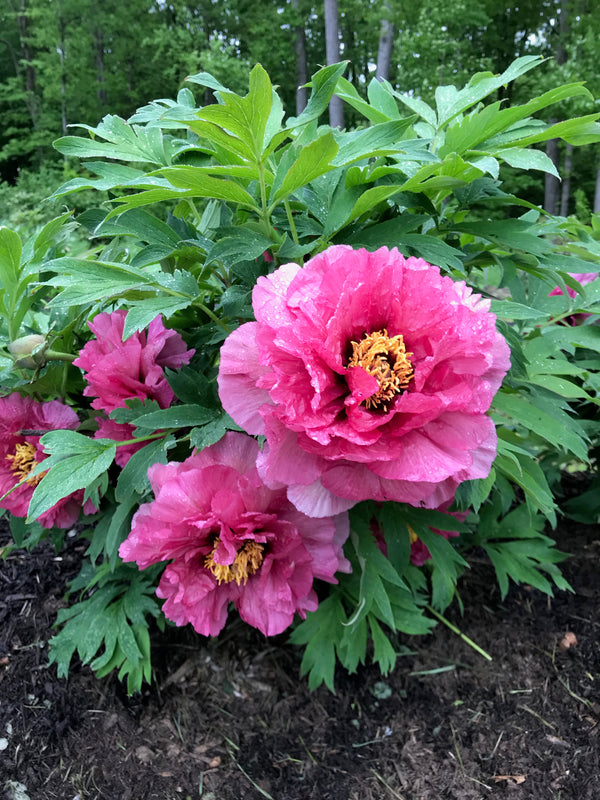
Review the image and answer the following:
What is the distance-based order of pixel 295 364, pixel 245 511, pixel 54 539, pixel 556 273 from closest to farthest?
pixel 295 364 → pixel 245 511 → pixel 556 273 → pixel 54 539

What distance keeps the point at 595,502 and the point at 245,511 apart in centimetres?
139

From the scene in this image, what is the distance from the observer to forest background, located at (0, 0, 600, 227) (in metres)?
10.3

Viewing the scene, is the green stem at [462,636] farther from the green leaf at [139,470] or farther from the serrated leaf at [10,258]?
the serrated leaf at [10,258]

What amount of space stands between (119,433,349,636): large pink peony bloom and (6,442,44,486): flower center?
1.07 feet

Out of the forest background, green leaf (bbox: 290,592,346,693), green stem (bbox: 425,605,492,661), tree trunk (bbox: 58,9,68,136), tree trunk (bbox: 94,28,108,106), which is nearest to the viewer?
green leaf (bbox: 290,592,346,693)

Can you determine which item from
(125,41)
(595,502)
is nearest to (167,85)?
(125,41)

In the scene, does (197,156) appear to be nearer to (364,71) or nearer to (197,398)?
(197,398)

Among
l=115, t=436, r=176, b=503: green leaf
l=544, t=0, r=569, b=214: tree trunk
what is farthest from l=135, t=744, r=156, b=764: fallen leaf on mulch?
l=544, t=0, r=569, b=214: tree trunk

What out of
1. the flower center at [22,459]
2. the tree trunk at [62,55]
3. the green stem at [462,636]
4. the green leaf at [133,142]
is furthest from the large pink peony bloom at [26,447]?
the tree trunk at [62,55]

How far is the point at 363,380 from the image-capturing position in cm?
67

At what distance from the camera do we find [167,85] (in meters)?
16.5

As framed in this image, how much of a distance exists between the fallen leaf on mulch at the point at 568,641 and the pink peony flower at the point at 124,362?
1.35 metres

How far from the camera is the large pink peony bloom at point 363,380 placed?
26.6 inches

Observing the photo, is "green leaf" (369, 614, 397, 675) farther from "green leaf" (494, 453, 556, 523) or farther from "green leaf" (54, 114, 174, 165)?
"green leaf" (54, 114, 174, 165)
